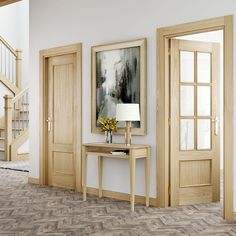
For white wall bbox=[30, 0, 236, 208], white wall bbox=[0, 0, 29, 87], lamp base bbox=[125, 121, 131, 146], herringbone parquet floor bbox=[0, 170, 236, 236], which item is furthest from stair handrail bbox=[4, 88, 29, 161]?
lamp base bbox=[125, 121, 131, 146]

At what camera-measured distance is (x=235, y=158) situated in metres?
5.10

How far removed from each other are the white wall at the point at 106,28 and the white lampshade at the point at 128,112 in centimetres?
28

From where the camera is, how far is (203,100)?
619cm

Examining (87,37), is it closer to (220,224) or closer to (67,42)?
(67,42)

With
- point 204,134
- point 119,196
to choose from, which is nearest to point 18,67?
point 119,196

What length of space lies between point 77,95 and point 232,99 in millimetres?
2720

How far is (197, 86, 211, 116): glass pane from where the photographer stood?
617 centimetres

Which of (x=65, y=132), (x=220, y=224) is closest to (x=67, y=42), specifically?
(x=65, y=132)

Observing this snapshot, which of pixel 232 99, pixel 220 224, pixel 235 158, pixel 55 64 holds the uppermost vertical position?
pixel 55 64

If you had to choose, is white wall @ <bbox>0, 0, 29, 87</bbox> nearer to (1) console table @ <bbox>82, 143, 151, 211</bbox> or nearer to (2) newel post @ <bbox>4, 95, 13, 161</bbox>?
(2) newel post @ <bbox>4, 95, 13, 161</bbox>

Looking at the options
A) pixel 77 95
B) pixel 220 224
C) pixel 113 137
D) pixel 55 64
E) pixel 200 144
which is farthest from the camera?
pixel 55 64

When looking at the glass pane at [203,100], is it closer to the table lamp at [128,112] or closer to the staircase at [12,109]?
the table lamp at [128,112]

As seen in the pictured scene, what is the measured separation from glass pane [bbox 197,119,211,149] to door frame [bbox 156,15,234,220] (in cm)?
50

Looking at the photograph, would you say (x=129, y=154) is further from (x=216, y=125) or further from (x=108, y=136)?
(x=216, y=125)
